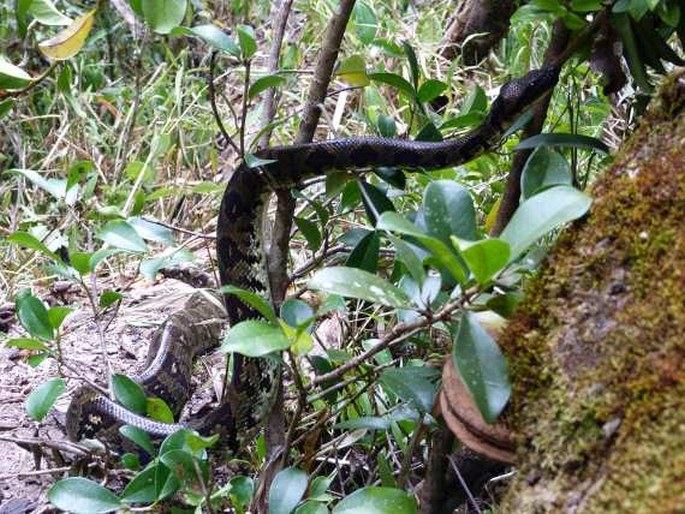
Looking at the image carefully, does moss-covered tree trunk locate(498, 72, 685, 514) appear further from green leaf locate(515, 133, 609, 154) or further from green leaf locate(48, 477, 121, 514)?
green leaf locate(48, 477, 121, 514)

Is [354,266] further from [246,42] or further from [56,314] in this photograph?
[56,314]

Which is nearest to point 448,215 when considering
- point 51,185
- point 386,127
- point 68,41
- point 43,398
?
point 386,127

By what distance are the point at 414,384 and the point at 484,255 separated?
0.55 meters

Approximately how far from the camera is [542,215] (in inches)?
43.3

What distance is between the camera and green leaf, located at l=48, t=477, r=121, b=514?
1508 millimetres

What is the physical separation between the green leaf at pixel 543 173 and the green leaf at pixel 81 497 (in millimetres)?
891

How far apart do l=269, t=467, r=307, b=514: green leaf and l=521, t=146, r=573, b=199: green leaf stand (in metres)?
0.62

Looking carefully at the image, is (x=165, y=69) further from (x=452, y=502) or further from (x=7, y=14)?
(x=452, y=502)

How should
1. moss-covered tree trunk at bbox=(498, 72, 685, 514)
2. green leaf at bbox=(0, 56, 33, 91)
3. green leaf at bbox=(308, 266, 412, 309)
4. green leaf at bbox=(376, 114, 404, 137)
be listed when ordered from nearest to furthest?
moss-covered tree trunk at bbox=(498, 72, 685, 514) → green leaf at bbox=(308, 266, 412, 309) → green leaf at bbox=(0, 56, 33, 91) → green leaf at bbox=(376, 114, 404, 137)

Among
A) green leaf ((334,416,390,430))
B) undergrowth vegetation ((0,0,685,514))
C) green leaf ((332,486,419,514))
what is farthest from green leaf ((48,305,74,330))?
green leaf ((332,486,419,514))

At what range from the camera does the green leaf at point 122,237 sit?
1719 mm

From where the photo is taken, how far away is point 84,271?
1.85m

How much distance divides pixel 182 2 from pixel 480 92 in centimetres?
84

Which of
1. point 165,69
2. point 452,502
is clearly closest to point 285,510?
point 452,502
